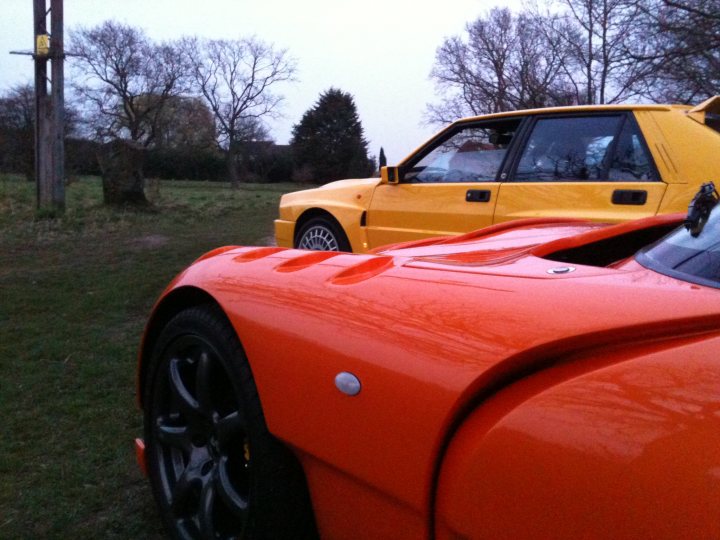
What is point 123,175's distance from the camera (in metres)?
13.3

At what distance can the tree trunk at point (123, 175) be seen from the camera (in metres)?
13.3

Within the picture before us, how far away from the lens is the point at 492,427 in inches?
50.1

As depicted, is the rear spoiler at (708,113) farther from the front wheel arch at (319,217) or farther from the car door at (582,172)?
the front wheel arch at (319,217)

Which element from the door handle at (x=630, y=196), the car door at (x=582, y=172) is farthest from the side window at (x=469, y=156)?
the door handle at (x=630, y=196)

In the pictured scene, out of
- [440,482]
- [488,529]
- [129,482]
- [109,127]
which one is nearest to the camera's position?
[488,529]

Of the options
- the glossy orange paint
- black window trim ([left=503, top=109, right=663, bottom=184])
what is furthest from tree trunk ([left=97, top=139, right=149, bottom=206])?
the glossy orange paint

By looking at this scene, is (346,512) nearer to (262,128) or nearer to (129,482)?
(129,482)

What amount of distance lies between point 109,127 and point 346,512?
47.1m

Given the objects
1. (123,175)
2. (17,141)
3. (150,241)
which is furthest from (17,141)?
(150,241)

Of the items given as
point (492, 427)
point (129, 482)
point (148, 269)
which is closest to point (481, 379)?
point (492, 427)

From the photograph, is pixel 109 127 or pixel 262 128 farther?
pixel 262 128

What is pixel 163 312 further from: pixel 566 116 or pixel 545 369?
pixel 566 116

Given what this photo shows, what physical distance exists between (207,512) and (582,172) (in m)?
3.28

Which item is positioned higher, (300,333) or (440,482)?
(300,333)
